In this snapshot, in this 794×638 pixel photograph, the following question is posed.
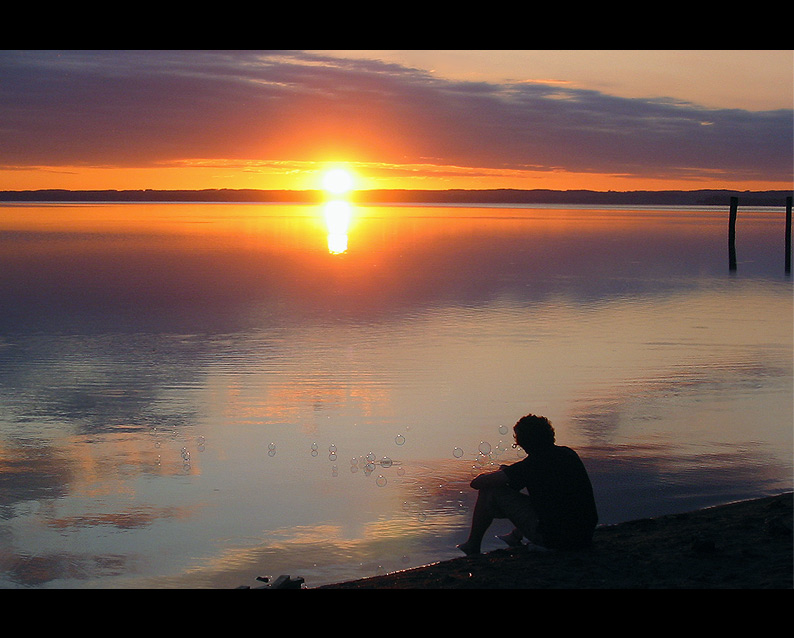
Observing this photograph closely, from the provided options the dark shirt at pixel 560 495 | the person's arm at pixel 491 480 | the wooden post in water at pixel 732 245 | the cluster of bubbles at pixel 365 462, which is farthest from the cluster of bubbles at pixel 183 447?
the wooden post in water at pixel 732 245

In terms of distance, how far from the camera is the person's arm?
7191 millimetres

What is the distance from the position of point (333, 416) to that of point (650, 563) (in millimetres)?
6015

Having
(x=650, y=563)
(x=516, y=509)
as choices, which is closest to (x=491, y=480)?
(x=516, y=509)

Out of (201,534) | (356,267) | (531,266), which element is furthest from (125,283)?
(201,534)

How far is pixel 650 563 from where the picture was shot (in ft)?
21.6

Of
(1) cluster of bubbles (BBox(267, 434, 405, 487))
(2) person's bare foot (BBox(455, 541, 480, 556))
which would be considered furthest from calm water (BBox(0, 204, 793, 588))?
(2) person's bare foot (BBox(455, 541, 480, 556))

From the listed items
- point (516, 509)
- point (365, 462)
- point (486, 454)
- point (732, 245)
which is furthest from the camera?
point (732, 245)

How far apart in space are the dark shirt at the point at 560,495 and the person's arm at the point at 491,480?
0.23 m

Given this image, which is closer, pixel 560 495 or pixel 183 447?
pixel 560 495

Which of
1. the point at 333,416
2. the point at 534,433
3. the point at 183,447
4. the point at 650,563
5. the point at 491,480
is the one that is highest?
the point at 333,416

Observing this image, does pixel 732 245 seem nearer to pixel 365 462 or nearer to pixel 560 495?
pixel 365 462

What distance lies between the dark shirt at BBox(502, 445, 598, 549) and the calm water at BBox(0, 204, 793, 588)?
105cm

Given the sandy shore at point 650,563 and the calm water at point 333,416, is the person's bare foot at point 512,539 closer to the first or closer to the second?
the sandy shore at point 650,563
